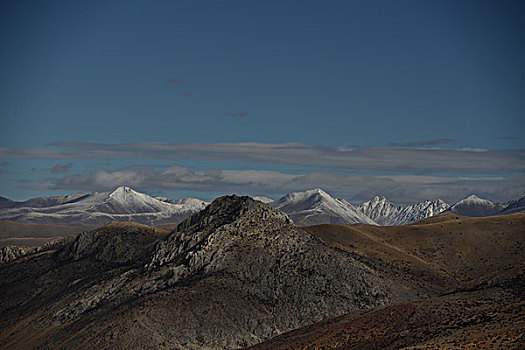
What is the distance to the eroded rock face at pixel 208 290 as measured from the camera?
10938cm

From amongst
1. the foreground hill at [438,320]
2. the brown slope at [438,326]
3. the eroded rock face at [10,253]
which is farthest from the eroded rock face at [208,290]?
the eroded rock face at [10,253]

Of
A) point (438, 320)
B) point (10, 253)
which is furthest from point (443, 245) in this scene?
point (10, 253)

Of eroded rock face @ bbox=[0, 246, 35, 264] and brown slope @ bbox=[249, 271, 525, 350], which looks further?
eroded rock face @ bbox=[0, 246, 35, 264]

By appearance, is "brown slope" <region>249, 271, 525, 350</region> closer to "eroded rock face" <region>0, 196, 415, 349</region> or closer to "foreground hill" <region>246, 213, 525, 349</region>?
"foreground hill" <region>246, 213, 525, 349</region>

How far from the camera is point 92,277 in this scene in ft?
477

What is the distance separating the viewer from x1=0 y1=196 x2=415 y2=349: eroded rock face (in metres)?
109

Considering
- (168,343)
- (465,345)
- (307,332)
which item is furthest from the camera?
(168,343)

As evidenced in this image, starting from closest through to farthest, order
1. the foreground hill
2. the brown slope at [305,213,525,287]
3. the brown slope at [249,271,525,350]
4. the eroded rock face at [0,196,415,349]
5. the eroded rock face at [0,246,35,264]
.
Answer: the brown slope at [249,271,525,350]
the foreground hill
the eroded rock face at [0,196,415,349]
the brown slope at [305,213,525,287]
the eroded rock face at [0,246,35,264]

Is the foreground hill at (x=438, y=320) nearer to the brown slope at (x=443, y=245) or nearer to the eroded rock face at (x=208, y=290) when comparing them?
the brown slope at (x=443, y=245)

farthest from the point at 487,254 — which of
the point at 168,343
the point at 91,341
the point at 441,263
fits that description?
the point at 91,341

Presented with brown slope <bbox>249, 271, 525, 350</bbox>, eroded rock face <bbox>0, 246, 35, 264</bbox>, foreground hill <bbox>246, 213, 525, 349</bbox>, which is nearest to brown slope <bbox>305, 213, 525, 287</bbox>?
foreground hill <bbox>246, 213, 525, 349</bbox>

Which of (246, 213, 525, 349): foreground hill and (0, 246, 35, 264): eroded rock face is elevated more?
(246, 213, 525, 349): foreground hill

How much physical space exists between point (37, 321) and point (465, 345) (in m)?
101

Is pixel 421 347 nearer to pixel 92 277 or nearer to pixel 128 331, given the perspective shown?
pixel 128 331
